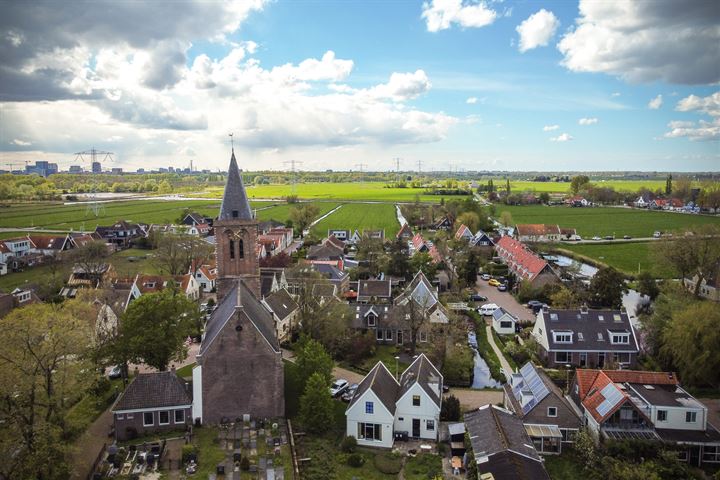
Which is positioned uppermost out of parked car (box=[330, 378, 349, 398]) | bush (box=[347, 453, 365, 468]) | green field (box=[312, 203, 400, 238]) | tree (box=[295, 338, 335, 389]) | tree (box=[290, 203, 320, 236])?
tree (box=[290, 203, 320, 236])

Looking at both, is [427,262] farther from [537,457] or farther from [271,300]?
[537,457]

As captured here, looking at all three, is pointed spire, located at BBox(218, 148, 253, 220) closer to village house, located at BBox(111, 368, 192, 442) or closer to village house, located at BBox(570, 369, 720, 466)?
village house, located at BBox(111, 368, 192, 442)

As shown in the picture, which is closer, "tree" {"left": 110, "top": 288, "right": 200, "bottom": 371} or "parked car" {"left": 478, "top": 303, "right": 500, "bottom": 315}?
"tree" {"left": 110, "top": 288, "right": 200, "bottom": 371}

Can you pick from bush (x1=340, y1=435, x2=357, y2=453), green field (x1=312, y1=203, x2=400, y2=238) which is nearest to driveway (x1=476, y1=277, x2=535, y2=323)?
bush (x1=340, y1=435, x2=357, y2=453)

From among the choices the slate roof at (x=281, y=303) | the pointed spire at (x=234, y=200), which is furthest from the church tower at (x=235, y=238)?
the slate roof at (x=281, y=303)

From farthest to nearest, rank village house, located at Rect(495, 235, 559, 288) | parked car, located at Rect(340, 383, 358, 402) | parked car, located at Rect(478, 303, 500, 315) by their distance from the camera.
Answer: village house, located at Rect(495, 235, 559, 288) → parked car, located at Rect(478, 303, 500, 315) → parked car, located at Rect(340, 383, 358, 402)

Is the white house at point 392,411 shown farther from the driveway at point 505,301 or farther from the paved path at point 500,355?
the driveway at point 505,301

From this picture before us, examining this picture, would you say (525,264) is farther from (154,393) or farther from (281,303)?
(154,393)

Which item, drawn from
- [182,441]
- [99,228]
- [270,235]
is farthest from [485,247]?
[99,228]
